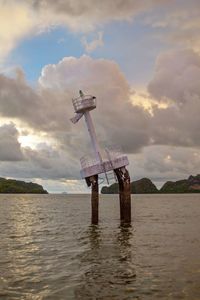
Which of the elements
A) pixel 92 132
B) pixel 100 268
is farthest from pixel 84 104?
pixel 100 268

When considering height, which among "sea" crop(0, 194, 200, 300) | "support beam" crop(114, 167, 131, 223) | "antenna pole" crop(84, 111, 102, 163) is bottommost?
"sea" crop(0, 194, 200, 300)

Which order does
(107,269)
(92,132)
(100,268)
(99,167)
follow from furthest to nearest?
1. (92,132)
2. (99,167)
3. (100,268)
4. (107,269)

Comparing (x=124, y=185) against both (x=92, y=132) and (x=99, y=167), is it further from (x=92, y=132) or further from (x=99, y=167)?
(x=92, y=132)

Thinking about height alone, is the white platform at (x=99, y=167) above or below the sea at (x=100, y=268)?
above

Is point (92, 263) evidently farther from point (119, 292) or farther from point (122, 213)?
point (122, 213)

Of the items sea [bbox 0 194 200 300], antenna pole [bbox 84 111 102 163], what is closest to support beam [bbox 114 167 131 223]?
antenna pole [bbox 84 111 102 163]

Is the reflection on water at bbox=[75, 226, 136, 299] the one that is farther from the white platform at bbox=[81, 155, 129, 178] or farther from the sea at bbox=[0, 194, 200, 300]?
the white platform at bbox=[81, 155, 129, 178]

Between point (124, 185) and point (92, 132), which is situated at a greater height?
point (92, 132)

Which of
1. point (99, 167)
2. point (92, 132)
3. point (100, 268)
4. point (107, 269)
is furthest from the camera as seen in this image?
point (92, 132)

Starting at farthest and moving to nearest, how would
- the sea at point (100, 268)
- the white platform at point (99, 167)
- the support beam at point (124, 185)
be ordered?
the support beam at point (124, 185)
the white platform at point (99, 167)
the sea at point (100, 268)

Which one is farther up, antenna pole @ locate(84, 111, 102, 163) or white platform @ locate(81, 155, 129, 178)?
antenna pole @ locate(84, 111, 102, 163)

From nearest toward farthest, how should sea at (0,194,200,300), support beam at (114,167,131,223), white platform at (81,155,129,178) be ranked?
sea at (0,194,200,300), white platform at (81,155,129,178), support beam at (114,167,131,223)

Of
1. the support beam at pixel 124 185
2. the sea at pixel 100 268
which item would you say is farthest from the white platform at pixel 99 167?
the sea at pixel 100 268

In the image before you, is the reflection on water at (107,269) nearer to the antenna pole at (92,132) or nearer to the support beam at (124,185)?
the support beam at (124,185)
